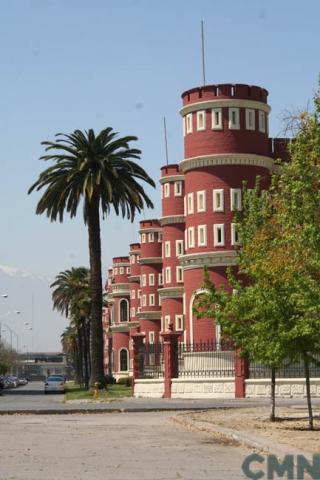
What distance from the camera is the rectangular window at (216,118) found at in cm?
5778

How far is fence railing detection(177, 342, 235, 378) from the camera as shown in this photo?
145 ft

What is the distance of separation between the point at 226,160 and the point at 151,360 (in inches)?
610

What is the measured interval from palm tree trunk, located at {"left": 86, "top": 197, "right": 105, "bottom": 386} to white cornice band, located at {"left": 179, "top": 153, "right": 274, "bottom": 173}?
938cm

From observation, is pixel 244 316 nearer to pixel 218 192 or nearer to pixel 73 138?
pixel 73 138

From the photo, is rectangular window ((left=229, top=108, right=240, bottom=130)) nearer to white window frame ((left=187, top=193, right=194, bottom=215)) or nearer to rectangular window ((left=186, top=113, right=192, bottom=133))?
rectangular window ((left=186, top=113, right=192, bottom=133))

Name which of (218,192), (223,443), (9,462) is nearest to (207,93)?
(218,192)

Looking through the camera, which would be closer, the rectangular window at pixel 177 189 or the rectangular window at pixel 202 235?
the rectangular window at pixel 202 235

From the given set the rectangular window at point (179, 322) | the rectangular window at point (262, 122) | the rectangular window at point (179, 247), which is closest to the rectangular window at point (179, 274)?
the rectangular window at point (179, 247)

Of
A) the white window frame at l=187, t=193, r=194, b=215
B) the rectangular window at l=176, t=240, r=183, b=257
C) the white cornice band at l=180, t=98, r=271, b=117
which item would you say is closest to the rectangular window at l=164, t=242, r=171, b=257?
the rectangular window at l=176, t=240, r=183, b=257

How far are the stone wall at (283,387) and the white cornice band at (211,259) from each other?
51.4 ft

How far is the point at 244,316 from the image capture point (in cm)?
2642

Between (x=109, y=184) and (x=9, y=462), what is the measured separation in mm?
34662

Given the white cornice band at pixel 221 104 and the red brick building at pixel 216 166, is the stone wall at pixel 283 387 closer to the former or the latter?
the red brick building at pixel 216 166

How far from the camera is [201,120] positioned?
2296 inches
